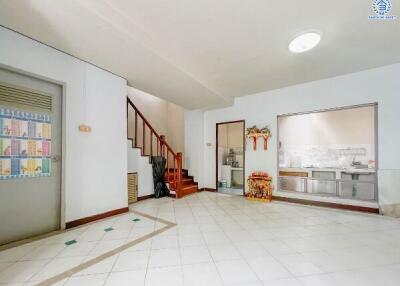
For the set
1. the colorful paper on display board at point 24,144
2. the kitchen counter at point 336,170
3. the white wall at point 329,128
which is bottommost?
the kitchen counter at point 336,170

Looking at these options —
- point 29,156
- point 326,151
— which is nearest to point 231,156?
point 326,151

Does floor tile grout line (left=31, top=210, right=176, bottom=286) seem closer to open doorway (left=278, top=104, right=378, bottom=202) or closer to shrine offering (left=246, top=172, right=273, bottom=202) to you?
shrine offering (left=246, top=172, right=273, bottom=202)

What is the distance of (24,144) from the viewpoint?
7.82 feet

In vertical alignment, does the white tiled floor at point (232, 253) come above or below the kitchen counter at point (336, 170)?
below

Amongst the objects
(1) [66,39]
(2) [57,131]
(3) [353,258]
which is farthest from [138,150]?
(3) [353,258]

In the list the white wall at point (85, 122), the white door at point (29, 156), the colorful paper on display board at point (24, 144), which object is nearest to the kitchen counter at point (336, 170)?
the white wall at point (85, 122)

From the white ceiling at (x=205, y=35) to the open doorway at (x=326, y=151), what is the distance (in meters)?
1.79

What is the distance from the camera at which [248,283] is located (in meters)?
1.58

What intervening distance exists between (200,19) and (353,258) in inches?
129

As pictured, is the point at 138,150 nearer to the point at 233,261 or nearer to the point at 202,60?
the point at 202,60

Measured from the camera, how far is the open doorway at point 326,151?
4.56m

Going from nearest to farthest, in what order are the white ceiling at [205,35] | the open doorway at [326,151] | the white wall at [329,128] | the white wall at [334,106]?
the white ceiling at [205,35], the white wall at [334,106], the open doorway at [326,151], the white wall at [329,128]

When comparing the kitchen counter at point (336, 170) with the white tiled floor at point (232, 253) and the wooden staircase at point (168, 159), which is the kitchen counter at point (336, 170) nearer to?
the white tiled floor at point (232, 253)

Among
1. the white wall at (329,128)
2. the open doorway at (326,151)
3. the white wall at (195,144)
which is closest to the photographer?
the open doorway at (326,151)
